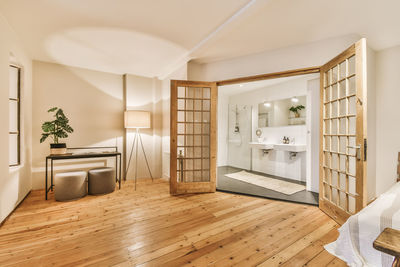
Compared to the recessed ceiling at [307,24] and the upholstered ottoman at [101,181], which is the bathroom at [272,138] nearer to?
the recessed ceiling at [307,24]

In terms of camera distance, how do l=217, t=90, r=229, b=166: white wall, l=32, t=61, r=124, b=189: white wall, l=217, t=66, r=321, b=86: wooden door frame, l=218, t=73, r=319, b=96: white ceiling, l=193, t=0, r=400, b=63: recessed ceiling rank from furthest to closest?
l=217, t=90, r=229, b=166: white wall < l=218, t=73, r=319, b=96: white ceiling < l=32, t=61, r=124, b=189: white wall < l=217, t=66, r=321, b=86: wooden door frame < l=193, t=0, r=400, b=63: recessed ceiling

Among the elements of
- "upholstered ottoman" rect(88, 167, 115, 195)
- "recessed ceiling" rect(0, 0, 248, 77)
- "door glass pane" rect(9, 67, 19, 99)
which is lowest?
"upholstered ottoman" rect(88, 167, 115, 195)

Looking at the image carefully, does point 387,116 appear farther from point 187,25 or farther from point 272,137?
point 187,25

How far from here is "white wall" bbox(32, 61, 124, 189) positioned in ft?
11.5

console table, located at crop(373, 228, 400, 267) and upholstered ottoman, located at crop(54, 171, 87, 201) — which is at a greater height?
console table, located at crop(373, 228, 400, 267)

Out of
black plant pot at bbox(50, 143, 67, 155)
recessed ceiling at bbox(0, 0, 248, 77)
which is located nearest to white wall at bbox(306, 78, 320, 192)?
recessed ceiling at bbox(0, 0, 248, 77)

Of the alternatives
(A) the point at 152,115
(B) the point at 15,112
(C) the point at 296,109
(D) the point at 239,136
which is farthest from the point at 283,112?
(B) the point at 15,112

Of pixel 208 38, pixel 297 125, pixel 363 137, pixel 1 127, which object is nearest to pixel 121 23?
pixel 208 38

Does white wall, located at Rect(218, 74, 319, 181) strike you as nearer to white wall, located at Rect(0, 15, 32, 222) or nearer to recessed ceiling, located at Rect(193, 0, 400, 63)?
recessed ceiling, located at Rect(193, 0, 400, 63)

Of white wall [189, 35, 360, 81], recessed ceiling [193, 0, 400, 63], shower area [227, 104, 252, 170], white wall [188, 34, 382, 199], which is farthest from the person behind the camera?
shower area [227, 104, 252, 170]

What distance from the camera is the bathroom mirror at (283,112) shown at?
406 centimetres

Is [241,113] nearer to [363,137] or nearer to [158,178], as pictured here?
[158,178]

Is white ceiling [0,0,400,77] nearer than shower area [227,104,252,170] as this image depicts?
Yes

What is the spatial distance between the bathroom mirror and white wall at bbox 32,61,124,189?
3549 millimetres
